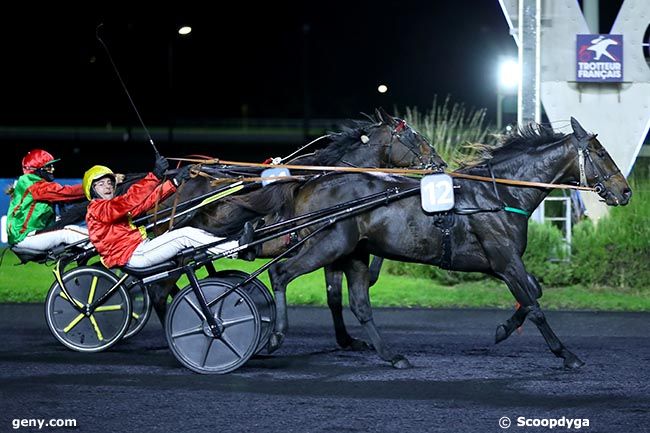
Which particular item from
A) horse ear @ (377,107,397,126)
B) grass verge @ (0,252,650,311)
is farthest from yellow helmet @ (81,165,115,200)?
grass verge @ (0,252,650,311)

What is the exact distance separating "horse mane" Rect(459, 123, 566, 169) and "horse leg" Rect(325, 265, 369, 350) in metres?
1.33

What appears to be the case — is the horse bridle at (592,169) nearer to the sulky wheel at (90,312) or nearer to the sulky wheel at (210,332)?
the sulky wheel at (210,332)

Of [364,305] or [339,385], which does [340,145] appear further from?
[339,385]

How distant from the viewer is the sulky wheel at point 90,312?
862cm

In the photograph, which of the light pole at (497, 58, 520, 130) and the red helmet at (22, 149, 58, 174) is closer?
the red helmet at (22, 149, 58, 174)

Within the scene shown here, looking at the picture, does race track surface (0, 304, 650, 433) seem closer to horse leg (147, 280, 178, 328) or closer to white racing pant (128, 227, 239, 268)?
horse leg (147, 280, 178, 328)

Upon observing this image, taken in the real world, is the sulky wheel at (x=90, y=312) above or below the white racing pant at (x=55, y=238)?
below

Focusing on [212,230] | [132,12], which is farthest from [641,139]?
[132,12]

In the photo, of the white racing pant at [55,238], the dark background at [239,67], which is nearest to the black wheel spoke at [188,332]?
the white racing pant at [55,238]

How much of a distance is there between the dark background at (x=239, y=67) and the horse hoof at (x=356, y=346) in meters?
27.8

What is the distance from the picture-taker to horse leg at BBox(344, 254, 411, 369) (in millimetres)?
8148

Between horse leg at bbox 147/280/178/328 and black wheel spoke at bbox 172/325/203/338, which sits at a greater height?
horse leg at bbox 147/280/178/328

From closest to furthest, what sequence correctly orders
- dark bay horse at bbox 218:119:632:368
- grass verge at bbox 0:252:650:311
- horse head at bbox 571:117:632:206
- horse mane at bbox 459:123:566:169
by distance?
dark bay horse at bbox 218:119:632:368
horse head at bbox 571:117:632:206
horse mane at bbox 459:123:566:169
grass verge at bbox 0:252:650:311

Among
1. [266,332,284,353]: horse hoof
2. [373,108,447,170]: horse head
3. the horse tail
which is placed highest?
[373,108,447,170]: horse head
